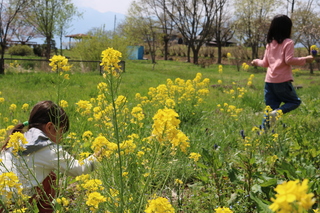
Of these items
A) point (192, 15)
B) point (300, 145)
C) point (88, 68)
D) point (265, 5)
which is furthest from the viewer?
point (192, 15)

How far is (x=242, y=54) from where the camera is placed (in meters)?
33.0

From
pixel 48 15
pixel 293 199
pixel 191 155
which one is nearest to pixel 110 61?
pixel 191 155

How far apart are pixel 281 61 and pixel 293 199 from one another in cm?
439

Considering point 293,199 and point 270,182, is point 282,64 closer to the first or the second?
point 270,182

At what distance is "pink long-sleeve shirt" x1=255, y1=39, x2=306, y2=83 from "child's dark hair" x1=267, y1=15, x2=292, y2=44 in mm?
83

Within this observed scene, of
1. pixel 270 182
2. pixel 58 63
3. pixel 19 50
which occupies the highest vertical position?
pixel 19 50

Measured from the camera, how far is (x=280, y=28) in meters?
4.73

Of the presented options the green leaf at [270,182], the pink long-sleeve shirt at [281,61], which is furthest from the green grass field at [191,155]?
the pink long-sleeve shirt at [281,61]

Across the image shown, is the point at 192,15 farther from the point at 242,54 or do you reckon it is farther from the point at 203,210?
the point at 203,210

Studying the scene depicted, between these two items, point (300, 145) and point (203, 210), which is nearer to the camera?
point (203, 210)

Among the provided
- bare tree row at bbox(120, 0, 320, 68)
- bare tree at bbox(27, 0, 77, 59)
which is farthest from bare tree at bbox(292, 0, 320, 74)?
bare tree at bbox(27, 0, 77, 59)

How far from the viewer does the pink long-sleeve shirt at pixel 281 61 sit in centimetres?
458

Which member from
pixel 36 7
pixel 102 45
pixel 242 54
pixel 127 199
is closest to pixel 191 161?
pixel 127 199

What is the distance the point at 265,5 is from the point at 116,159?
33043 mm
